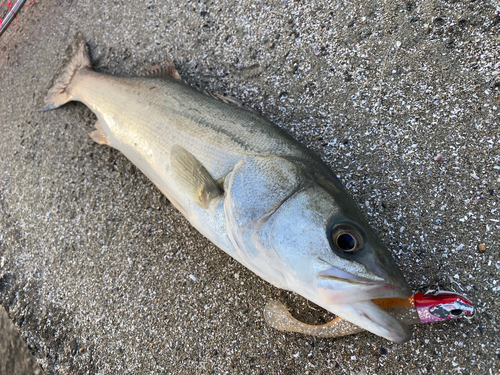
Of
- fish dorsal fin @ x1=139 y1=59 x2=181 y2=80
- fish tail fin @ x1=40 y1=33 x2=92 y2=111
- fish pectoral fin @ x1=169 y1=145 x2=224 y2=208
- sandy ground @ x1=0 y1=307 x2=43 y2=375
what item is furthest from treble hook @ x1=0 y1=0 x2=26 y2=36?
fish pectoral fin @ x1=169 y1=145 x2=224 y2=208

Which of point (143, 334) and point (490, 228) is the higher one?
point (490, 228)

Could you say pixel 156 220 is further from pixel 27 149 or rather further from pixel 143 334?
pixel 27 149

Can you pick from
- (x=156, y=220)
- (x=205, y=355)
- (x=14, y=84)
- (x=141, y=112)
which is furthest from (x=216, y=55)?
(x=14, y=84)

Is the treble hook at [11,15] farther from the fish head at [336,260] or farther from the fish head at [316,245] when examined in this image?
the fish head at [336,260]

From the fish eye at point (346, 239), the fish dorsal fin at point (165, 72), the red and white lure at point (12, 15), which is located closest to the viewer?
the fish eye at point (346, 239)

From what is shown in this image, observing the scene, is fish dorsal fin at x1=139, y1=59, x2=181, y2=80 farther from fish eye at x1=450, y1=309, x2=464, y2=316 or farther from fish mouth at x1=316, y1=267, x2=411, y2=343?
fish eye at x1=450, y1=309, x2=464, y2=316

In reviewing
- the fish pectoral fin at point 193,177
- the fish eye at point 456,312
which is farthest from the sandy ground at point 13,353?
the fish eye at point 456,312
